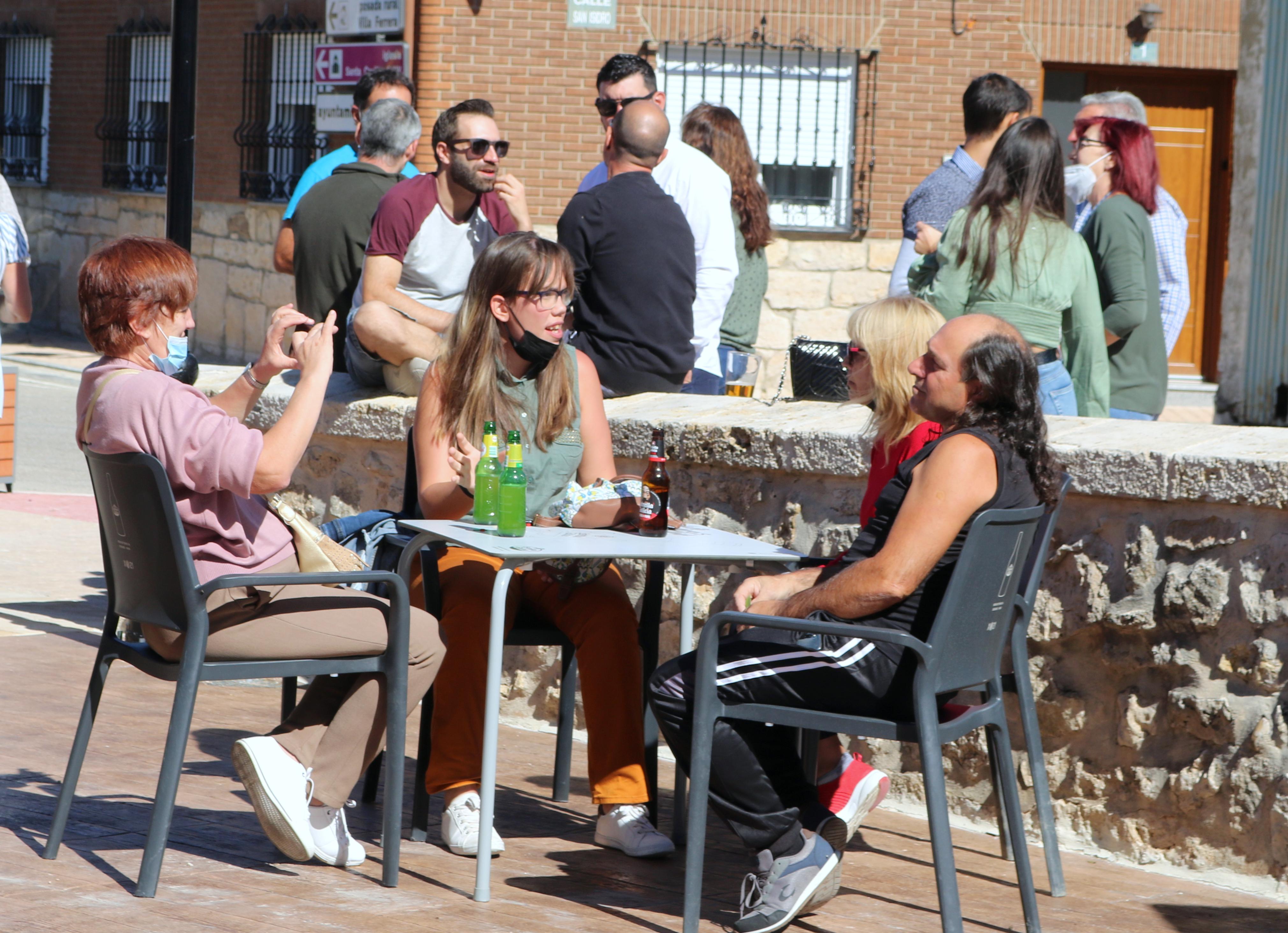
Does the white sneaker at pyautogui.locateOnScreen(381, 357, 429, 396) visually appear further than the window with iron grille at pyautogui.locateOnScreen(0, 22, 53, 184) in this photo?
No

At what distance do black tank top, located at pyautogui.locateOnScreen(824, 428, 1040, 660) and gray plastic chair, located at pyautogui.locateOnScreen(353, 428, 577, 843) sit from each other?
1.03 m

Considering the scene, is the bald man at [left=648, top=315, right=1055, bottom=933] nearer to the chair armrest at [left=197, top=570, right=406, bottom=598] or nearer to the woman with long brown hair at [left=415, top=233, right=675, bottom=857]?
the woman with long brown hair at [left=415, top=233, right=675, bottom=857]

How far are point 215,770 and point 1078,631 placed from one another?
250cm

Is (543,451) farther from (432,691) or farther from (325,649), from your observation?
(325,649)

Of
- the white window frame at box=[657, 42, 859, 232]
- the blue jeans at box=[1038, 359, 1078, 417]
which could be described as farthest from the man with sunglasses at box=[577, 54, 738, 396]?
the white window frame at box=[657, 42, 859, 232]

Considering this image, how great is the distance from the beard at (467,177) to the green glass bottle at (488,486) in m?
1.79

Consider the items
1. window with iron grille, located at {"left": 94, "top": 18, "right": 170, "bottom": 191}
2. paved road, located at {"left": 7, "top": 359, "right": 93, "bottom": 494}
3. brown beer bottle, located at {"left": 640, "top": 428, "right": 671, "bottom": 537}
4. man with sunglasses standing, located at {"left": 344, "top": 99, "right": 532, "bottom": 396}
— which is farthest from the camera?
window with iron grille, located at {"left": 94, "top": 18, "right": 170, "bottom": 191}

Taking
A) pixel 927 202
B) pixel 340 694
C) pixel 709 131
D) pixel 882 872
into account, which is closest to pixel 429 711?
pixel 340 694

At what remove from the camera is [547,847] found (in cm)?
421

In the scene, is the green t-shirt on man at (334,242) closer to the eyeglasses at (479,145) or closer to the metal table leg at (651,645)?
the eyeglasses at (479,145)

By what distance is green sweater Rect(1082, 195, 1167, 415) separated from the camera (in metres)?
5.45

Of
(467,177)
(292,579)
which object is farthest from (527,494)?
(467,177)

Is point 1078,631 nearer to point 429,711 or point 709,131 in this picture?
point 429,711

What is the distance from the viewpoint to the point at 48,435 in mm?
11992
